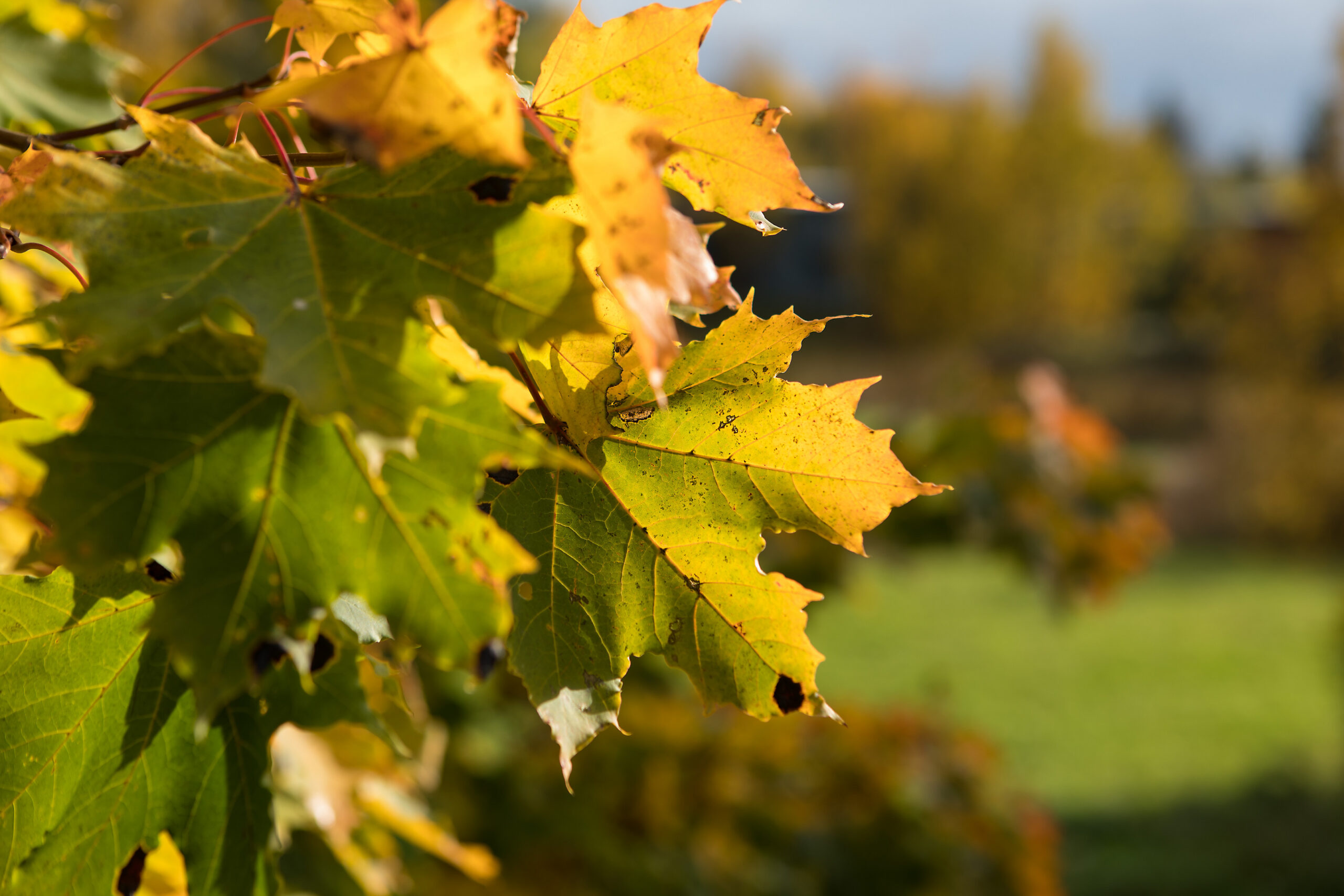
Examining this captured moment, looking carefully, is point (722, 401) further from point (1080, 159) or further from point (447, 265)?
point (1080, 159)

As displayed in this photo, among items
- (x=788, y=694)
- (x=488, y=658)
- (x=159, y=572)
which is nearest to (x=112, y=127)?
(x=159, y=572)

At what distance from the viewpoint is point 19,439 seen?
0.62m

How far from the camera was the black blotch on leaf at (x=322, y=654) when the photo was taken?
0.52 meters

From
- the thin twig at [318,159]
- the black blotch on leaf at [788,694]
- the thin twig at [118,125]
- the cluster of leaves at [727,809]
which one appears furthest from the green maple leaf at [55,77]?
the cluster of leaves at [727,809]

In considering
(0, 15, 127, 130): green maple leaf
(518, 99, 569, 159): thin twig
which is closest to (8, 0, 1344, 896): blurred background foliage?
(0, 15, 127, 130): green maple leaf

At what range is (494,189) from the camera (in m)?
0.43

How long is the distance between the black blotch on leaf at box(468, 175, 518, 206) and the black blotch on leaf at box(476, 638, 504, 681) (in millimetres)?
189

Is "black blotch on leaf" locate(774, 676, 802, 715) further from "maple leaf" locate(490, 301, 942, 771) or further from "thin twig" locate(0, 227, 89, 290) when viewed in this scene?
"thin twig" locate(0, 227, 89, 290)

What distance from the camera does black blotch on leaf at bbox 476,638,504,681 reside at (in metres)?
0.47

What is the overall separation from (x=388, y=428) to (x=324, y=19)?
282mm

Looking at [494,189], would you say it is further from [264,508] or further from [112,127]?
[112,127]

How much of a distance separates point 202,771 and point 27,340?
0.38 meters

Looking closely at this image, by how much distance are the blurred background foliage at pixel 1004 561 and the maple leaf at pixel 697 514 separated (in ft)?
0.24

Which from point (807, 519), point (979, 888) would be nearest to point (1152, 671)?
point (979, 888)
